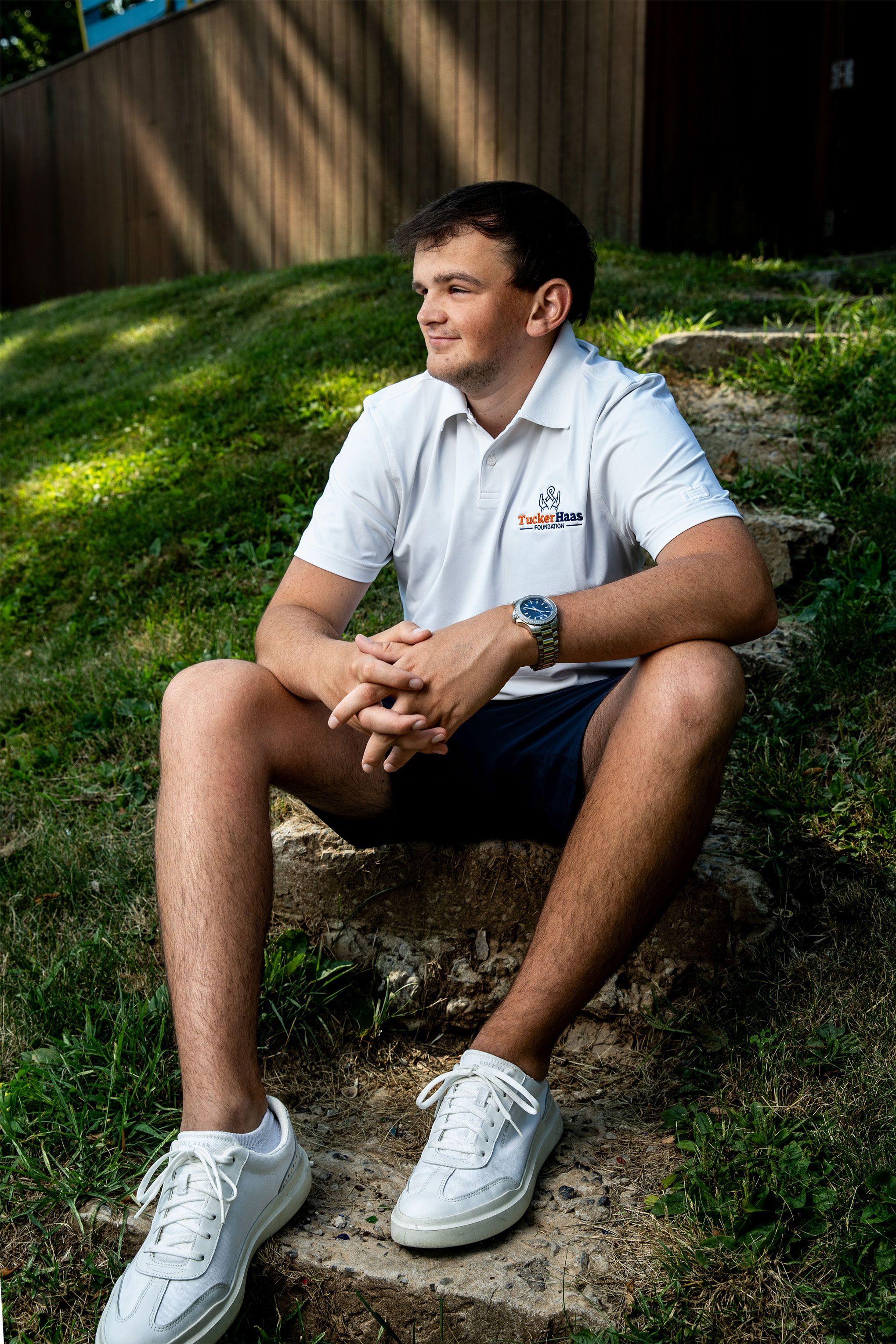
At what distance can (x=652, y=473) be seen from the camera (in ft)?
6.46

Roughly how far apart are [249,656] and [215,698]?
1391 millimetres

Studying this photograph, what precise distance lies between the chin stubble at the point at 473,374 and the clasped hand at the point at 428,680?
1.91 feet

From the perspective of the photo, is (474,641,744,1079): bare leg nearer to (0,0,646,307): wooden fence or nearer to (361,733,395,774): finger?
(361,733,395,774): finger

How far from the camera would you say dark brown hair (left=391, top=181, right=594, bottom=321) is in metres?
2.21

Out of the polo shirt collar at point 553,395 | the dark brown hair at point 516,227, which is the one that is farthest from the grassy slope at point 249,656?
the dark brown hair at point 516,227

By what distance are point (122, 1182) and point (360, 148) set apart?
7836 mm

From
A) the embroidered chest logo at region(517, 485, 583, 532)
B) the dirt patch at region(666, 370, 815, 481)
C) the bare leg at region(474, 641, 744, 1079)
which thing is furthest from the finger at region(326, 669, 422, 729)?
the dirt patch at region(666, 370, 815, 481)

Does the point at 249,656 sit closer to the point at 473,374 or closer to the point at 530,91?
the point at 473,374

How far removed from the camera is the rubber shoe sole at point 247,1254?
58.1 inches

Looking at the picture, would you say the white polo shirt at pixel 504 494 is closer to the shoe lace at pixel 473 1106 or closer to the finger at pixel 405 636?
the finger at pixel 405 636

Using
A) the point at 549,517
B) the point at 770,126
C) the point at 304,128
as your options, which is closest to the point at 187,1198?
the point at 549,517

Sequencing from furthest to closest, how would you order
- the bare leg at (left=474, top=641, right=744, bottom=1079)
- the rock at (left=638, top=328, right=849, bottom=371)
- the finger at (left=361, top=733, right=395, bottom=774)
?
the rock at (left=638, top=328, right=849, bottom=371) → the finger at (left=361, top=733, right=395, bottom=774) → the bare leg at (left=474, top=641, right=744, bottom=1079)

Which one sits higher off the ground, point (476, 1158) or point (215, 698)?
point (215, 698)

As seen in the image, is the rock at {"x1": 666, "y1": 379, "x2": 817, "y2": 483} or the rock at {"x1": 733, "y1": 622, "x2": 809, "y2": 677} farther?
the rock at {"x1": 666, "y1": 379, "x2": 817, "y2": 483}
